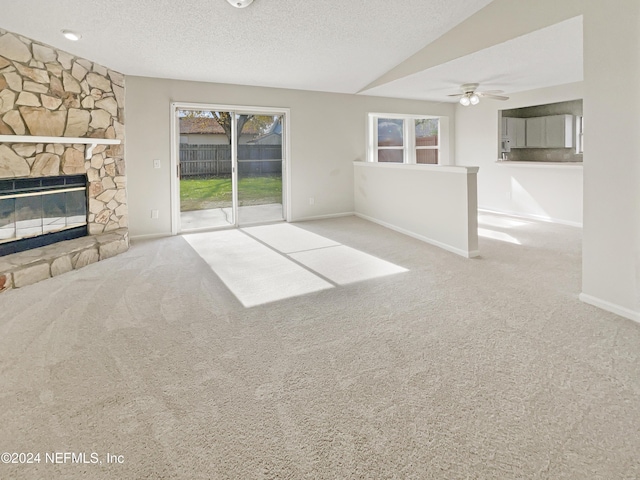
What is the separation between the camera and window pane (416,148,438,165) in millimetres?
8477

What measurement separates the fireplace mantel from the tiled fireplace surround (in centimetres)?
5

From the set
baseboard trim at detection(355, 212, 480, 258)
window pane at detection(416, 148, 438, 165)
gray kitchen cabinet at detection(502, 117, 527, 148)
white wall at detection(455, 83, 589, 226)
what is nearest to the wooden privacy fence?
baseboard trim at detection(355, 212, 480, 258)

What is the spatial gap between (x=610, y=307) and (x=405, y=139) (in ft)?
19.8

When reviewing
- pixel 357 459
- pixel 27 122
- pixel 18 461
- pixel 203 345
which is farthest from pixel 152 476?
pixel 27 122

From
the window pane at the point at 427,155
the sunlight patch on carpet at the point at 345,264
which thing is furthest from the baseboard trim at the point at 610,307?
the window pane at the point at 427,155

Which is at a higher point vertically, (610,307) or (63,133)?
(63,133)

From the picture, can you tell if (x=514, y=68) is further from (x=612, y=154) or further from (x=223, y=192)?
(x=223, y=192)

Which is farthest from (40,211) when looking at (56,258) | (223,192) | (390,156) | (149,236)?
(390,156)

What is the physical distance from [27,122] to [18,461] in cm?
365

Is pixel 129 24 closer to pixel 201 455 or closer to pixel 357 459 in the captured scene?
pixel 201 455

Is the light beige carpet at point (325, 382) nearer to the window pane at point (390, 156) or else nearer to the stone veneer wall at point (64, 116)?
the stone veneer wall at point (64, 116)

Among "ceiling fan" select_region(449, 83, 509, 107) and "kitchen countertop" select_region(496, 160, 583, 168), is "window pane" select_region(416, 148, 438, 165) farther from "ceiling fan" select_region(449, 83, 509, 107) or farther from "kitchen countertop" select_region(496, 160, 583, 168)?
"ceiling fan" select_region(449, 83, 509, 107)

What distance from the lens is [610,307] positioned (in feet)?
9.41

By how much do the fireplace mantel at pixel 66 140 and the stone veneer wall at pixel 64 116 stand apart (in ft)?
0.24
